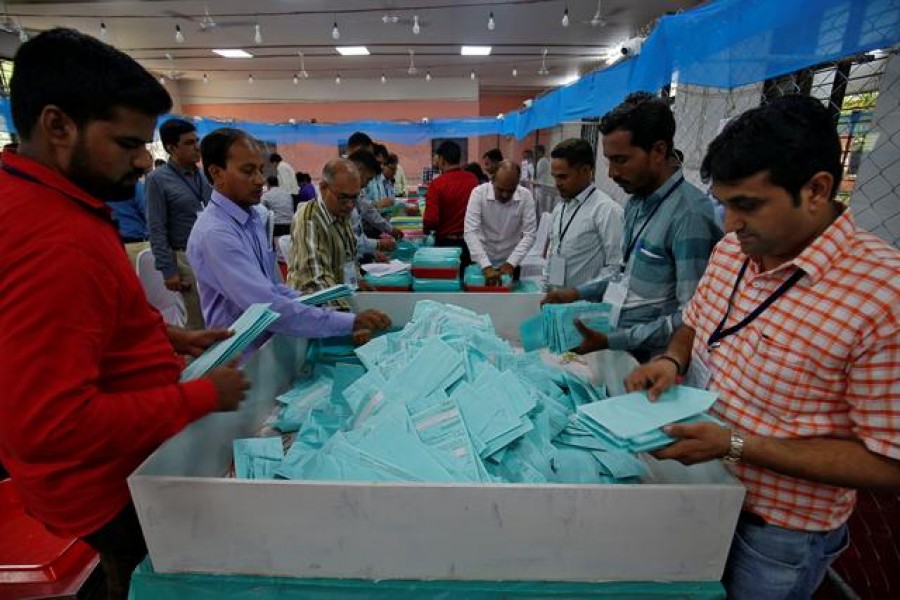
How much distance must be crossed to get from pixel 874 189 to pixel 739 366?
5.07ft

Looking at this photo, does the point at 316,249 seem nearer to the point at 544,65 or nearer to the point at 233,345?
the point at 233,345

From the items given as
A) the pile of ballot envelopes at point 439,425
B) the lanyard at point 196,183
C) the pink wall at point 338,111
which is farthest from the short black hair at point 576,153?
the pink wall at point 338,111

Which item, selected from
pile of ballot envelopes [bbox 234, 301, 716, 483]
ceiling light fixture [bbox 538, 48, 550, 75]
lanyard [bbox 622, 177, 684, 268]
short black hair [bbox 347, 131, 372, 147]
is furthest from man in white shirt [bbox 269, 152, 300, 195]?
lanyard [bbox 622, 177, 684, 268]

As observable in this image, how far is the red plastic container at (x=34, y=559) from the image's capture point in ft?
4.83

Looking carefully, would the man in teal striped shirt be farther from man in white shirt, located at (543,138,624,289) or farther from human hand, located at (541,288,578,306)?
man in white shirt, located at (543,138,624,289)

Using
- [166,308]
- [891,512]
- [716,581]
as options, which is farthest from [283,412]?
[891,512]

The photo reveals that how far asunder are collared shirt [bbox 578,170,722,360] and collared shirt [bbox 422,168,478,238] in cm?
261

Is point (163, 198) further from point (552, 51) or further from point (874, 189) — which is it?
point (552, 51)

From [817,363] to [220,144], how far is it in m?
1.79

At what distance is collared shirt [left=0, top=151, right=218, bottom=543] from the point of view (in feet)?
2.32

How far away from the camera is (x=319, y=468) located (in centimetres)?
105

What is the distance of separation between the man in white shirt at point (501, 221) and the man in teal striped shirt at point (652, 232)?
1803mm

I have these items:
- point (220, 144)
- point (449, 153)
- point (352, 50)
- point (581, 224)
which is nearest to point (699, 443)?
point (220, 144)

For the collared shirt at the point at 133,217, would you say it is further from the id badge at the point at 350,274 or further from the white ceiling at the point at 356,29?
the white ceiling at the point at 356,29
